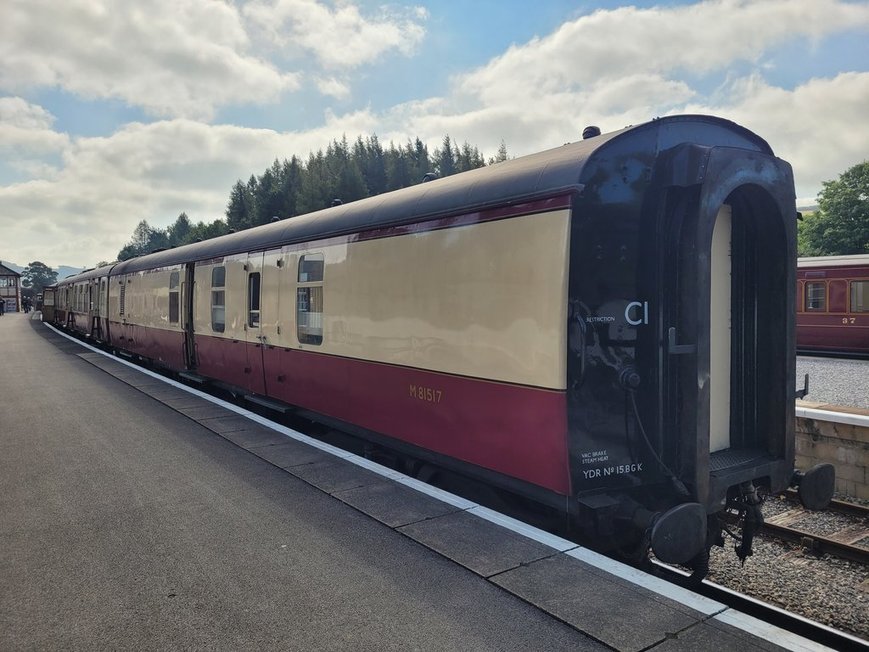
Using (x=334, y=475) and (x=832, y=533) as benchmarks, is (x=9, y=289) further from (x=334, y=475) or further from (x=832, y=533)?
(x=832, y=533)

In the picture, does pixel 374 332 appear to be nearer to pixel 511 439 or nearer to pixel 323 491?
pixel 323 491

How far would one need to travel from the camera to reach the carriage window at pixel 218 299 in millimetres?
10437

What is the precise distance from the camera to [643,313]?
438cm

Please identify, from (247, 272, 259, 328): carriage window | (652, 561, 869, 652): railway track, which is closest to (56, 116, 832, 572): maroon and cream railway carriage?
(652, 561, 869, 652): railway track

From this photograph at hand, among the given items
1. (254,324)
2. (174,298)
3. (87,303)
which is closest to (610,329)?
(254,324)

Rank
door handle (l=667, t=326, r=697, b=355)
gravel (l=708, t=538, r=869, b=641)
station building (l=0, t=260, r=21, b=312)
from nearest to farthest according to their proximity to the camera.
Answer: door handle (l=667, t=326, r=697, b=355)
gravel (l=708, t=538, r=869, b=641)
station building (l=0, t=260, r=21, b=312)

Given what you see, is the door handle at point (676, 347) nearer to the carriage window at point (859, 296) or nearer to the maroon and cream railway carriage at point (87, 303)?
the carriage window at point (859, 296)

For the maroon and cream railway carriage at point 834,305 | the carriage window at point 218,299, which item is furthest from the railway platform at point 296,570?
the maroon and cream railway carriage at point 834,305

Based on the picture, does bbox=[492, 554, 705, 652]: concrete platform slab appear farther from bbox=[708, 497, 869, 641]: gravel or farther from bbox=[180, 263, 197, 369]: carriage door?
bbox=[180, 263, 197, 369]: carriage door

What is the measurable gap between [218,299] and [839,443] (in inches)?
389

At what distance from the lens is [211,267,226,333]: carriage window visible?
34.2 ft

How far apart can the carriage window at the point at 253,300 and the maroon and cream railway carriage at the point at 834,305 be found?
16.7 m

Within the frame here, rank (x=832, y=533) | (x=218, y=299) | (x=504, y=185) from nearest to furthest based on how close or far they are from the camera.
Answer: (x=504, y=185)
(x=832, y=533)
(x=218, y=299)

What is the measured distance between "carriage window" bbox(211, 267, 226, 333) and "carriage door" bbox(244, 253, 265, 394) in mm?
1237
